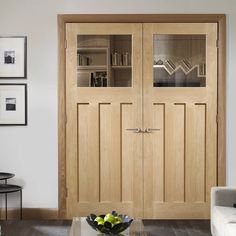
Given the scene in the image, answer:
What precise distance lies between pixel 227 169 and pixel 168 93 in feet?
3.30

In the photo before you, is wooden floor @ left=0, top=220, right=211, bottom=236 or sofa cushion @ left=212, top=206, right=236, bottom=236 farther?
wooden floor @ left=0, top=220, right=211, bottom=236

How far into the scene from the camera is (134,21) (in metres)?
5.40

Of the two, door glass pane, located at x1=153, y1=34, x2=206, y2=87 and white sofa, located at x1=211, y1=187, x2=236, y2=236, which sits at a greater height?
door glass pane, located at x1=153, y1=34, x2=206, y2=87

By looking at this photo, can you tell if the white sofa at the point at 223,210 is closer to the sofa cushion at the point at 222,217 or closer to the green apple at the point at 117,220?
the sofa cushion at the point at 222,217

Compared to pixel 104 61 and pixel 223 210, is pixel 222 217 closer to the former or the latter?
pixel 223 210

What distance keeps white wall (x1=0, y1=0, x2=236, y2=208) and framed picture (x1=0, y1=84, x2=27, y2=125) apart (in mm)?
63

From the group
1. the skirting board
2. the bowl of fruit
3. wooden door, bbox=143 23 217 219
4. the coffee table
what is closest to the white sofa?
the coffee table

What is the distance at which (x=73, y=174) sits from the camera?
546cm

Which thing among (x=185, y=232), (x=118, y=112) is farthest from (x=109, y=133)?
(x=185, y=232)

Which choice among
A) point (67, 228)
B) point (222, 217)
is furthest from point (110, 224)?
point (67, 228)

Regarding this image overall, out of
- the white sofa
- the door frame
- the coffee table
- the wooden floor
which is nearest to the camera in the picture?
the coffee table

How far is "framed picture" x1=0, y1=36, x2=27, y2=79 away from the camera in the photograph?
5.39 meters

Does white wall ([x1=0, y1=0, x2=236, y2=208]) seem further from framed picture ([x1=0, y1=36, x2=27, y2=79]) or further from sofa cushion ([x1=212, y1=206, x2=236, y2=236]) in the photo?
sofa cushion ([x1=212, y1=206, x2=236, y2=236])

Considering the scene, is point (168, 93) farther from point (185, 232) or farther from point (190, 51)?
point (185, 232)
